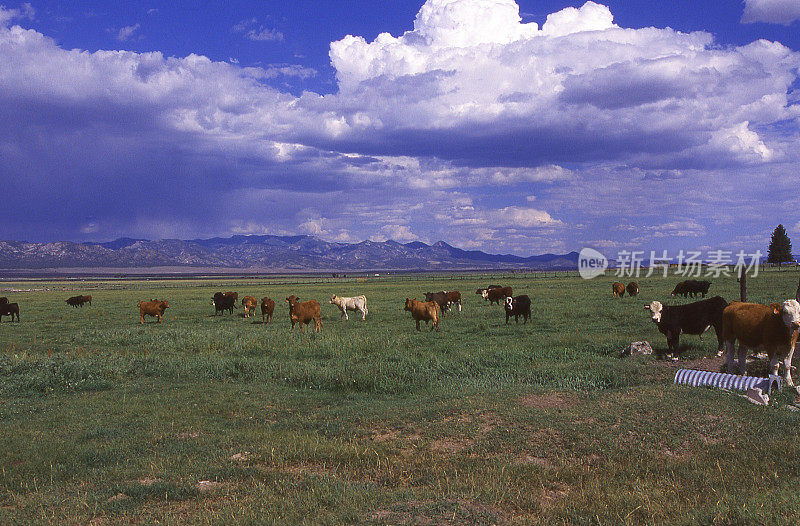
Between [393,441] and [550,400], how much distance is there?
4161mm

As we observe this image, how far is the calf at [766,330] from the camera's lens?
12.1 m

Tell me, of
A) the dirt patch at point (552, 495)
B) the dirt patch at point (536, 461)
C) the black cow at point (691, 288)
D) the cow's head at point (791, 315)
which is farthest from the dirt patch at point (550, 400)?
the black cow at point (691, 288)

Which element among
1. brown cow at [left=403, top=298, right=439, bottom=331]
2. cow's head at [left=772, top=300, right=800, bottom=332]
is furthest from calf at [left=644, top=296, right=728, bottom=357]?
brown cow at [left=403, top=298, right=439, bottom=331]

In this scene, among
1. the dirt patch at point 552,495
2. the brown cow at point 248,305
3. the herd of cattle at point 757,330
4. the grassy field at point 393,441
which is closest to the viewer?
the grassy field at point 393,441

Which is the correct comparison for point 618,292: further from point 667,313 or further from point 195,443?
point 195,443

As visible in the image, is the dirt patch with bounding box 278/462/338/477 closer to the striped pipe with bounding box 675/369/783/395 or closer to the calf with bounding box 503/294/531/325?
the striped pipe with bounding box 675/369/783/395

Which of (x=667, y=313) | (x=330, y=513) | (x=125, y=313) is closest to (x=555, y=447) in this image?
(x=330, y=513)

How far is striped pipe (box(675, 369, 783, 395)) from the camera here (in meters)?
11.7

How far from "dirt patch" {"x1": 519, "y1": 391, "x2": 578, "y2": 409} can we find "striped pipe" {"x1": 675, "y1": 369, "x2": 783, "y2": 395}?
3.12 m

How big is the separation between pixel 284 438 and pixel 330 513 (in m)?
3.58

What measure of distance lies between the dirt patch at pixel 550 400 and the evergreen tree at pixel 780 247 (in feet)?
420

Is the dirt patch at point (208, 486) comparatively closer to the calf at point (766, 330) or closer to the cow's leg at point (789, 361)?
the calf at point (766, 330)

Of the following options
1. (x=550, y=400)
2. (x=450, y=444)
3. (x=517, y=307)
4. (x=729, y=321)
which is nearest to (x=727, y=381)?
(x=729, y=321)

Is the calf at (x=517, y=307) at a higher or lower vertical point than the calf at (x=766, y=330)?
lower
